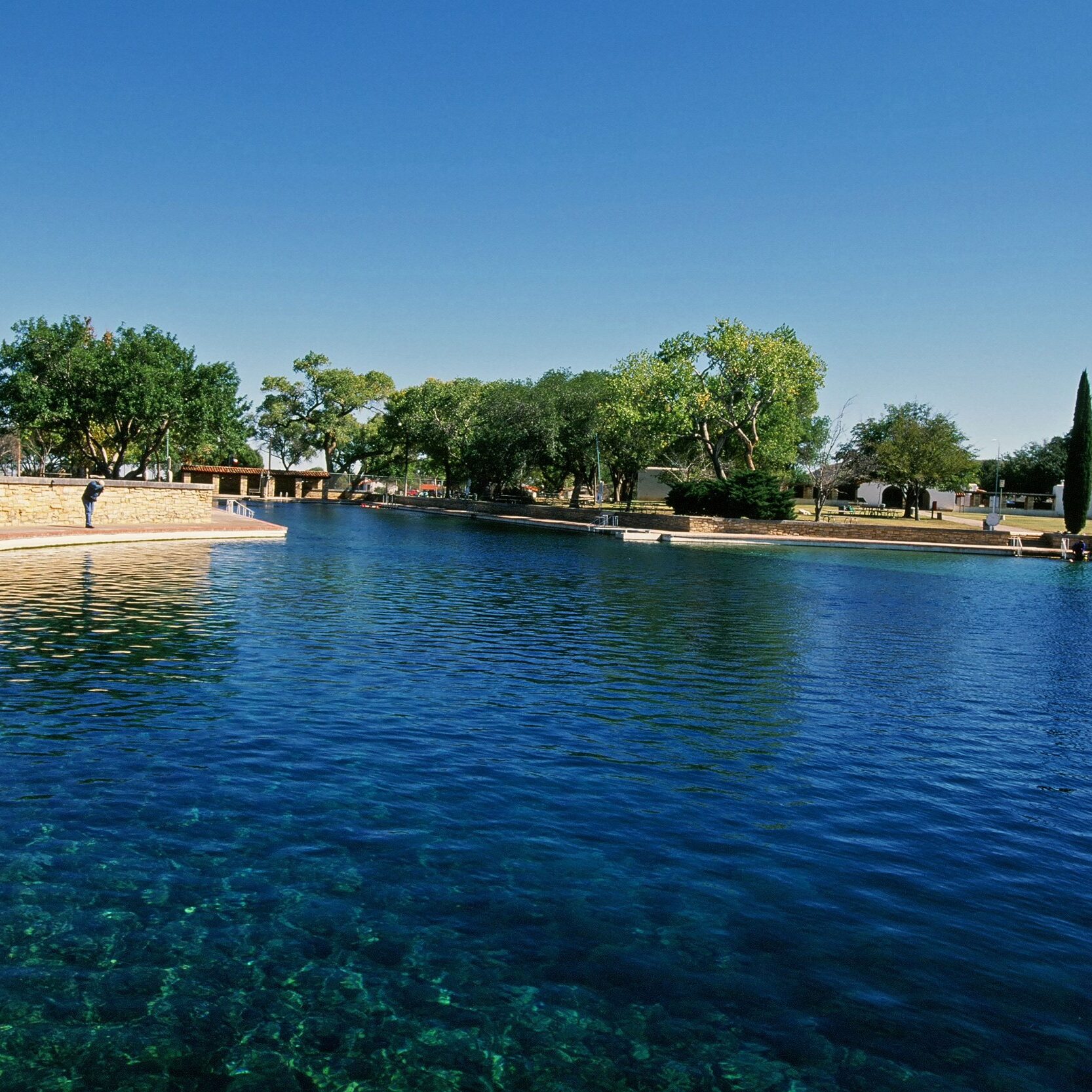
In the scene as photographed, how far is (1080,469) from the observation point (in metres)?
56.5

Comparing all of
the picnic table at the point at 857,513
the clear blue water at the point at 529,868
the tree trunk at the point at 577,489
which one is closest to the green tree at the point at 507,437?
the tree trunk at the point at 577,489

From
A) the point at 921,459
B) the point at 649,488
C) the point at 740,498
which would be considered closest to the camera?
the point at 740,498

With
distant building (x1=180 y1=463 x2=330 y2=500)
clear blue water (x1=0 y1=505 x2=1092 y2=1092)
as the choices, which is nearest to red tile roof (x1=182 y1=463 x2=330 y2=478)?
distant building (x1=180 y1=463 x2=330 y2=500)

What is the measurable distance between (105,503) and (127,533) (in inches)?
254

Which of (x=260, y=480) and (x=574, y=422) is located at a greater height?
(x=574, y=422)

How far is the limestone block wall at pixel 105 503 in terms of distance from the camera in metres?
34.9

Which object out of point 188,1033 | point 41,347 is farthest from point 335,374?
point 188,1033

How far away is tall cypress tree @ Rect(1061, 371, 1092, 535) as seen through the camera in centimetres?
5612

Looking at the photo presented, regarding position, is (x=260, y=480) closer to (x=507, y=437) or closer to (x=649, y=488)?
(x=507, y=437)

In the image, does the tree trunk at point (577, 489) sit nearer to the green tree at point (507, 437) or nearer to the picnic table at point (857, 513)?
the green tree at point (507, 437)

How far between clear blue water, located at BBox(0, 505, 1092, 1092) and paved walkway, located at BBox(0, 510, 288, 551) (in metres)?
14.1

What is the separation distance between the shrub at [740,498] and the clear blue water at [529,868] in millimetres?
42067

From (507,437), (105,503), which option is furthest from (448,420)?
(105,503)

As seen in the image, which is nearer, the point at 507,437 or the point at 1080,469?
the point at 1080,469
